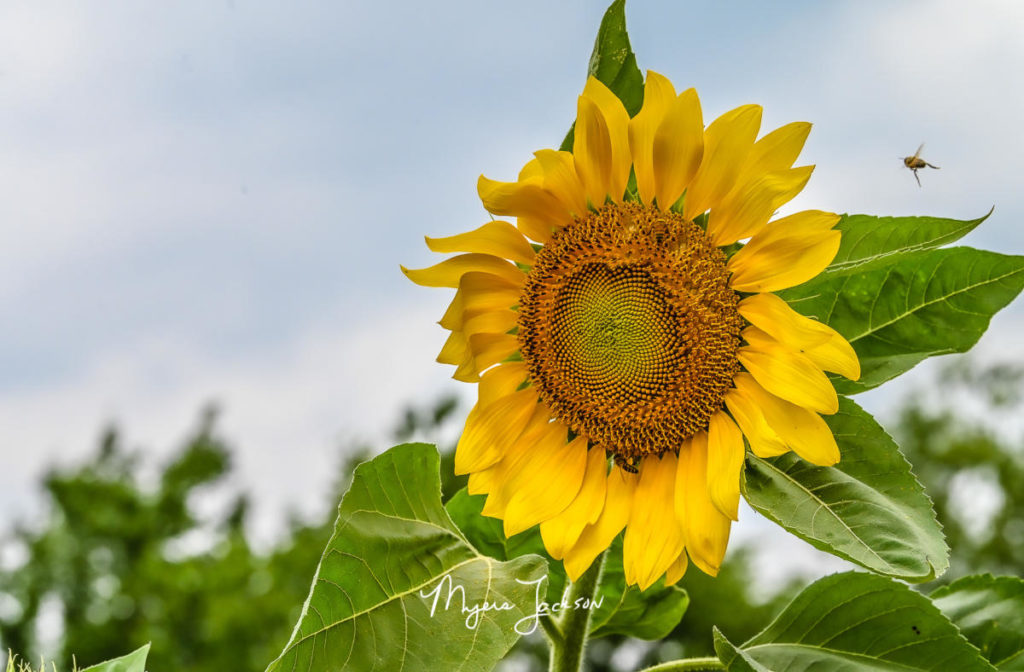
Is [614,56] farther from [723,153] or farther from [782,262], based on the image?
[782,262]

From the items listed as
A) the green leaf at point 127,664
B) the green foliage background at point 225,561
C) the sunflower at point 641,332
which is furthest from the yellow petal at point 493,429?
the green foliage background at point 225,561

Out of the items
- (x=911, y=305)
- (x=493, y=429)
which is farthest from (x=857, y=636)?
(x=493, y=429)

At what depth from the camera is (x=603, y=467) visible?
50.0 inches

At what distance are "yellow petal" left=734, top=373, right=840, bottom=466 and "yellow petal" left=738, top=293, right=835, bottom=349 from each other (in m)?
0.08

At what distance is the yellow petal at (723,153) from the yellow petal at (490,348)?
29cm

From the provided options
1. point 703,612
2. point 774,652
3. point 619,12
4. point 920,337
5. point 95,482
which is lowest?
point 703,612

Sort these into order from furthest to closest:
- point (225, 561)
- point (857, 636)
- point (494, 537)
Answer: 1. point (225, 561)
2. point (494, 537)
3. point (857, 636)

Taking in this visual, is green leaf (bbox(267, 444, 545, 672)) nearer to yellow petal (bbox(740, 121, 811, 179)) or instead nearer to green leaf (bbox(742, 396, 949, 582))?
green leaf (bbox(742, 396, 949, 582))

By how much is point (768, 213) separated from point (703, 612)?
700 inches

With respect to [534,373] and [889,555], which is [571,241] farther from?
[889,555]

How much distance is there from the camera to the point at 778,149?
114 cm

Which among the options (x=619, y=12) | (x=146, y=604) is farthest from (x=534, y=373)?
(x=146, y=604)

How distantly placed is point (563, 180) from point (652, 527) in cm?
44

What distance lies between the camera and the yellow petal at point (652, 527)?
1.20 m
